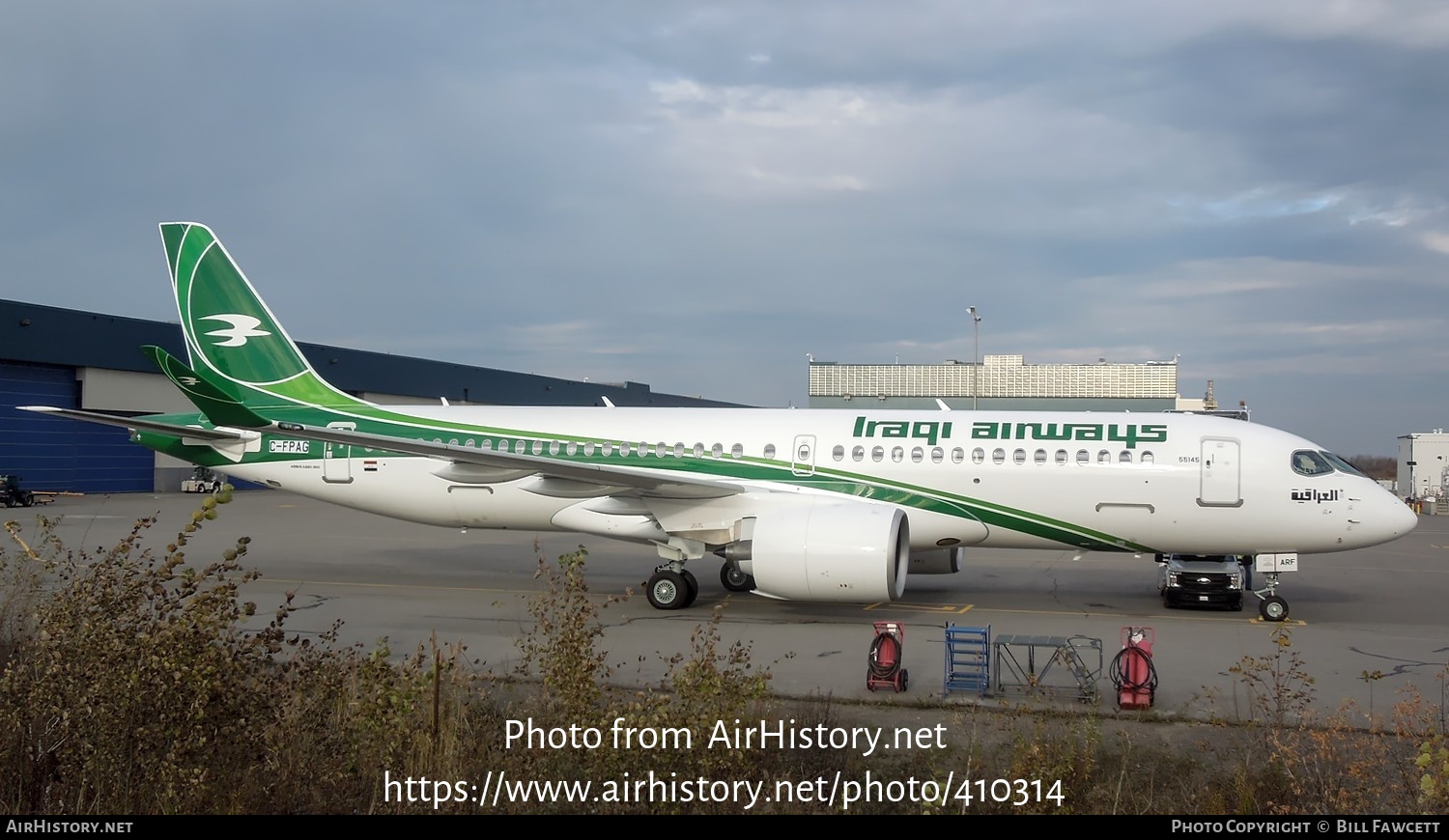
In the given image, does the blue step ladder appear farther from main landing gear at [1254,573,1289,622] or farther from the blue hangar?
the blue hangar

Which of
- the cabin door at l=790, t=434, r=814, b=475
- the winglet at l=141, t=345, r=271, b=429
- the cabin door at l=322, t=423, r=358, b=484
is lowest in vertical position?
the cabin door at l=322, t=423, r=358, b=484

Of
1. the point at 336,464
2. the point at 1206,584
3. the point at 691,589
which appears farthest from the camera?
the point at 336,464

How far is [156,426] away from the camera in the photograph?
16.0 meters

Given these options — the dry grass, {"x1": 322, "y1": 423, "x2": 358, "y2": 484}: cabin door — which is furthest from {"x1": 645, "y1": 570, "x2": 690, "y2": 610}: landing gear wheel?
the dry grass

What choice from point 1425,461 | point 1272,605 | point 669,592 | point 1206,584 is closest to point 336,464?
point 669,592

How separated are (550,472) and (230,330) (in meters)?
8.68

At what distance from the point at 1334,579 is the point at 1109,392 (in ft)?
102

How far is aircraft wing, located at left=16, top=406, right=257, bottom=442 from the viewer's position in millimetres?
13595

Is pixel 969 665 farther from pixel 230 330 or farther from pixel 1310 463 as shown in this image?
pixel 230 330

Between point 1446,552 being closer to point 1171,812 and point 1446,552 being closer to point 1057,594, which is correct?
point 1057,594

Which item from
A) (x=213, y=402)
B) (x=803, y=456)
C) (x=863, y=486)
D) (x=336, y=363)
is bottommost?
(x=863, y=486)

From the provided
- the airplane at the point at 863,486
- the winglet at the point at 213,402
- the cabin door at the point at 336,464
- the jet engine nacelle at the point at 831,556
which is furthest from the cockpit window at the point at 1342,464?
the cabin door at the point at 336,464

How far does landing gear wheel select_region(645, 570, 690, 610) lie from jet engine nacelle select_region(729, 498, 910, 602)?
7.86ft

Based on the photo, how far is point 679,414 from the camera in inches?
682
